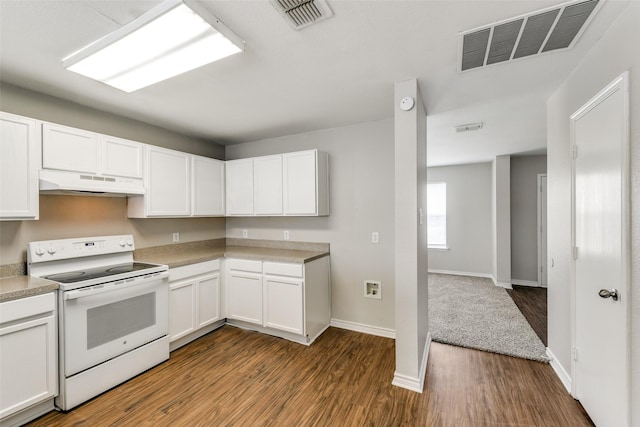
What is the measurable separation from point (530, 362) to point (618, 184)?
6.31 ft

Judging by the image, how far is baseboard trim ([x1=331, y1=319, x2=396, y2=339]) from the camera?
10.2 feet

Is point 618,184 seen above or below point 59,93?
below

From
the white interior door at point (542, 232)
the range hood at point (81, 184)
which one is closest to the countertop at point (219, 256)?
the range hood at point (81, 184)

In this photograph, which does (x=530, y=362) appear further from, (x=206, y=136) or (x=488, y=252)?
(x=206, y=136)

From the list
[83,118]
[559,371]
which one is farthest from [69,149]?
[559,371]

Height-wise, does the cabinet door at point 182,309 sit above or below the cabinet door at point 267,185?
below

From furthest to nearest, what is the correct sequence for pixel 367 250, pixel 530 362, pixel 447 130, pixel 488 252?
pixel 488 252 → pixel 447 130 → pixel 367 250 → pixel 530 362

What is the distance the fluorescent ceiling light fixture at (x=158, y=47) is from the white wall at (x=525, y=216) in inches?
229

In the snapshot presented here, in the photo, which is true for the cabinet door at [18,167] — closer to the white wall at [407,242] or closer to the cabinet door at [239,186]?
the cabinet door at [239,186]

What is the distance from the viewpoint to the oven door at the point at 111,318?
2.01 m

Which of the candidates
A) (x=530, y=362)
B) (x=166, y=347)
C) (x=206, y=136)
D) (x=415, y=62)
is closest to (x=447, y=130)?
(x=415, y=62)

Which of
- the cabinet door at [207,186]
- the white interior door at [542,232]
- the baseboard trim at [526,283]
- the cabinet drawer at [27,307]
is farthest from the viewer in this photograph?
the baseboard trim at [526,283]

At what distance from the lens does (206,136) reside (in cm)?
376

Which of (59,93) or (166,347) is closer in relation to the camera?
(59,93)
